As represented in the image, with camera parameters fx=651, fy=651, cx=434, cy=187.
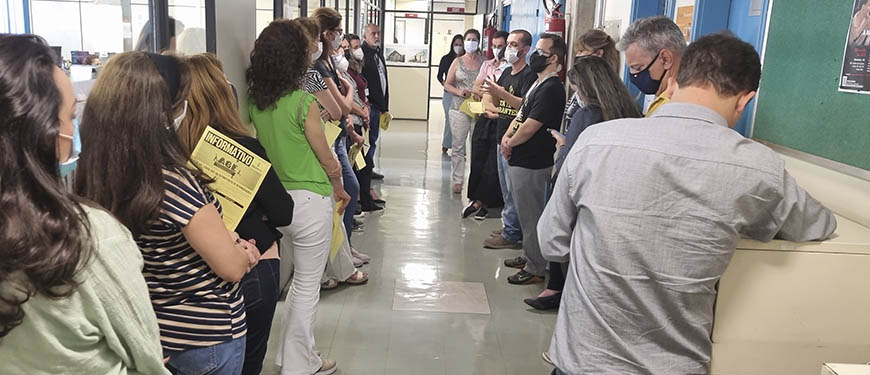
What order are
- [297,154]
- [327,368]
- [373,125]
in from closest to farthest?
[297,154] < [327,368] < [373,125]

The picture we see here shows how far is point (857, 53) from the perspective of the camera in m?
2.04

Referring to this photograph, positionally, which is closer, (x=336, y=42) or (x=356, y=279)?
(x=356, y=279)

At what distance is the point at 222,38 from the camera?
2.86m

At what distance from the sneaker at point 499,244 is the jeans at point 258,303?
299cm

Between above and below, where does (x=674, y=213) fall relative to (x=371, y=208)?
above

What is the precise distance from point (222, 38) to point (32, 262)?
213cm

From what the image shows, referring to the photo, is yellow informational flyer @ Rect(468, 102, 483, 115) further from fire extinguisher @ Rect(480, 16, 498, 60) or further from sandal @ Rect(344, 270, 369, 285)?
fire extinguisher @ Rect(480, 16, 498, 60)

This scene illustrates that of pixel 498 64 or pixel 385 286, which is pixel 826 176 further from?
pixel 498 64

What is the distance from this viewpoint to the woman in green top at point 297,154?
2631 millimetres

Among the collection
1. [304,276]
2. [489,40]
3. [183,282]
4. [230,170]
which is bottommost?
[304,276]

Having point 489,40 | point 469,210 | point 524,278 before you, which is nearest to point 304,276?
point 524,278

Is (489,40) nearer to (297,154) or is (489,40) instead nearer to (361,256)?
(361,256)

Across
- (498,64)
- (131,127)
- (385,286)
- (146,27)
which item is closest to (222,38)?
(146,27)

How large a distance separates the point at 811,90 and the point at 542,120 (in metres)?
1.84
